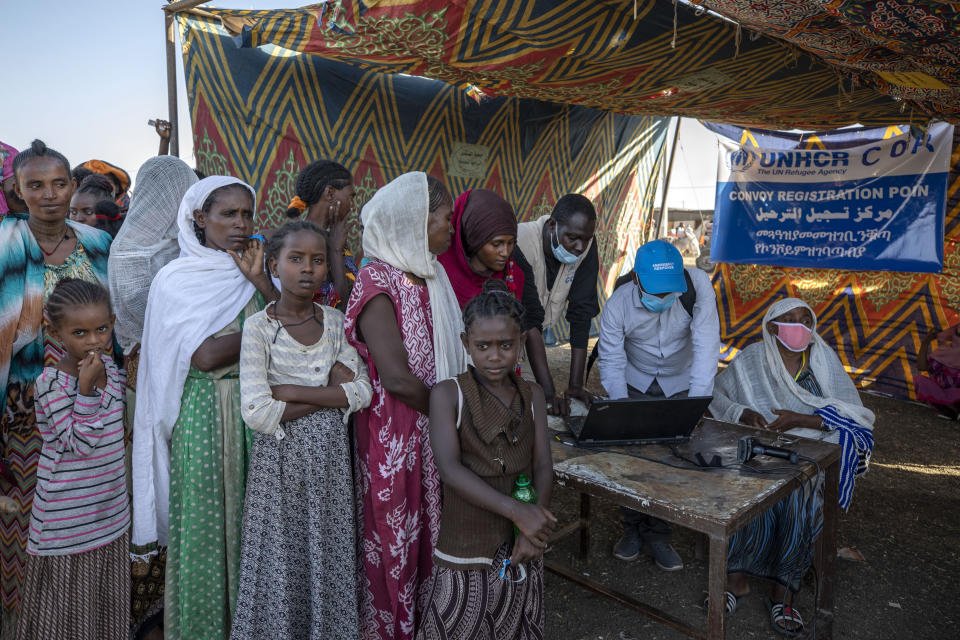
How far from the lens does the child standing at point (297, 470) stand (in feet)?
7.13

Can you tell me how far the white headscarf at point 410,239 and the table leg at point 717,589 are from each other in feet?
3.54

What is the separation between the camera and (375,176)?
5.45 meters

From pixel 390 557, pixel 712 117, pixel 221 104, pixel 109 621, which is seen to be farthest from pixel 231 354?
pixel 712 117

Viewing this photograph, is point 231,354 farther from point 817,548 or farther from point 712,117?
point 712,117

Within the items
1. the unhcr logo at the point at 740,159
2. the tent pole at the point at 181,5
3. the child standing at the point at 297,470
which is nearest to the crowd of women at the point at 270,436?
the child standing at the point at 297,470

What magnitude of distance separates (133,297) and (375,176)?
3.18 m

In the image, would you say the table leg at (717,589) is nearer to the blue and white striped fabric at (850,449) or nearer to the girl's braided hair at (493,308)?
the girl's braided hair at (493,308)

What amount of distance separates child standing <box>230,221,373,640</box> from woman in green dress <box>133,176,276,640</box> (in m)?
0.15

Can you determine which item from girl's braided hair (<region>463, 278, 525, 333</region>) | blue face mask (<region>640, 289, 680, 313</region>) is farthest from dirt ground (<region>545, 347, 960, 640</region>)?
girl's braided hair (<region>463, 278, 525, 333</region>)

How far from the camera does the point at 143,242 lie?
2609 mm

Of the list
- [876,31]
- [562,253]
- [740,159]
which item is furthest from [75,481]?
[740,159]

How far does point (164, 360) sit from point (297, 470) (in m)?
0.64

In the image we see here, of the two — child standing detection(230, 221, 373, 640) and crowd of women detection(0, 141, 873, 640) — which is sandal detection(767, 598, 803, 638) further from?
child standing detection(230, 221, 373, 640)

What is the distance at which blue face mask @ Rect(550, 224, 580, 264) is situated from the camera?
3488 mm
